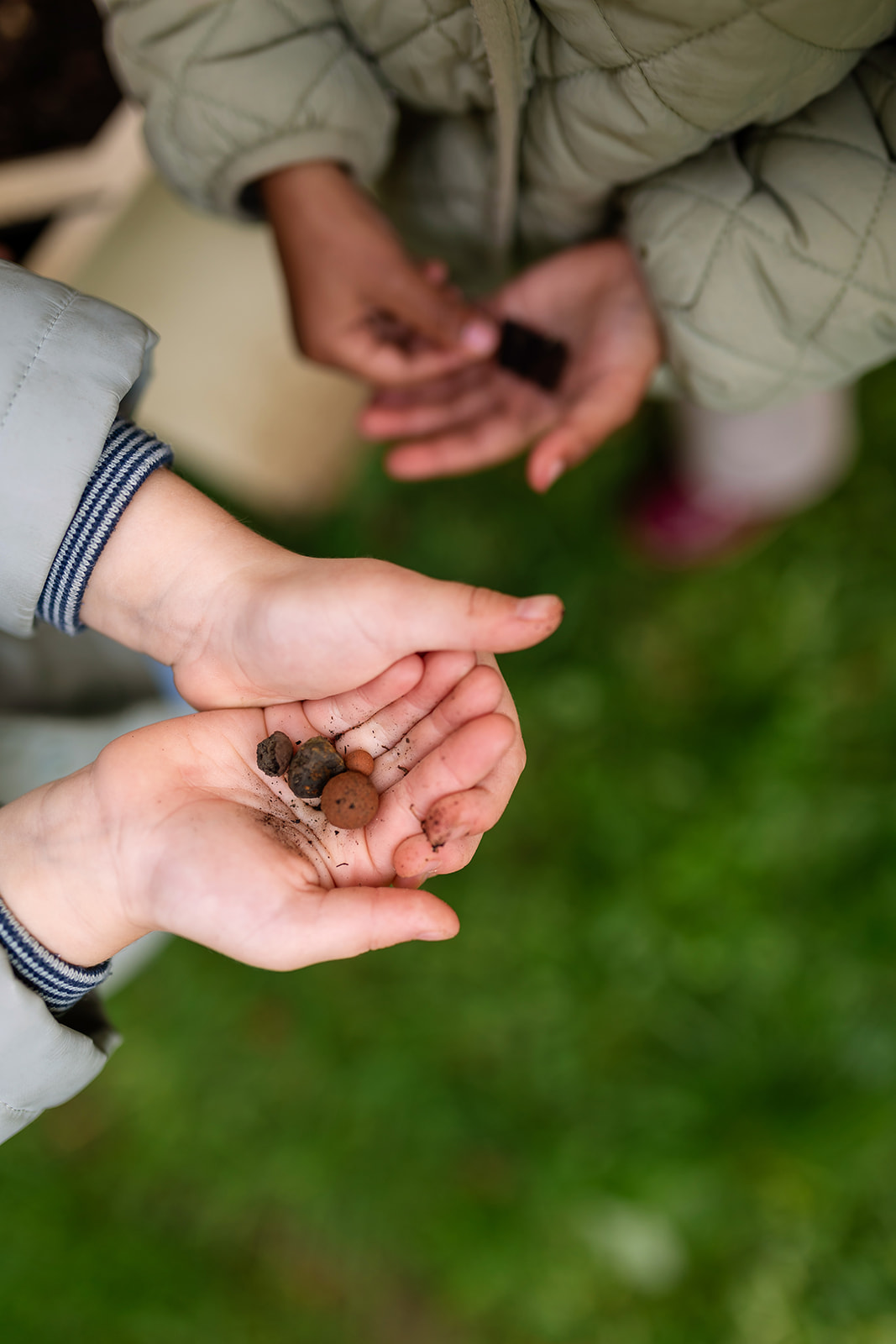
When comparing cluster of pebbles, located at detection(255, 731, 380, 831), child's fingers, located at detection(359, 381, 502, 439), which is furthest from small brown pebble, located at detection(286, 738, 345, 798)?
child's fingers, located at detection(359, 381, 502, 439)

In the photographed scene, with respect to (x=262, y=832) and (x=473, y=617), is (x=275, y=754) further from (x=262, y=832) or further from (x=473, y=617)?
(x=473, y=617)

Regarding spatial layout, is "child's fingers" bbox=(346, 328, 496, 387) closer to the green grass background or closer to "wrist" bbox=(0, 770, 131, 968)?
the green grass background

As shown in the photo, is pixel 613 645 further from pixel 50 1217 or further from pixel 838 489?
pixel 50 1217

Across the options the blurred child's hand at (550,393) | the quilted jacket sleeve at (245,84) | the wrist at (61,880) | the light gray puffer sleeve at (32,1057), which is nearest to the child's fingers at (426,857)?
the wrist at (61,880)

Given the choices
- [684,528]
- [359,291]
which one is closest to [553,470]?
[359,291]

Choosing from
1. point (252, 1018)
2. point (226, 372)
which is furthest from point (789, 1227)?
point (226, 372)
